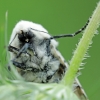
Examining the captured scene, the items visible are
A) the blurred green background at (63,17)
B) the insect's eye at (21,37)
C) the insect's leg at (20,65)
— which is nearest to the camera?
the insect's leg at (20,65)

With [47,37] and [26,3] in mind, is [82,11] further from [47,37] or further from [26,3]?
[47,37]

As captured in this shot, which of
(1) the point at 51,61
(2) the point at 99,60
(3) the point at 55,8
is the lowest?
(2) the point at 99,60

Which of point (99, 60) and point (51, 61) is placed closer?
point (51, 61)

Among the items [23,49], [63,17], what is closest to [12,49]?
[23,49]

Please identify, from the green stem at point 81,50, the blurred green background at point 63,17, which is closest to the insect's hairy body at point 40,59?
the green stem at point 81,50

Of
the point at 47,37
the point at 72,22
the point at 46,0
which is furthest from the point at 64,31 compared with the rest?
the point at 47,37

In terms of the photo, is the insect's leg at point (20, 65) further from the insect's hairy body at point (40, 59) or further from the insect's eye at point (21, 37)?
the insect's eye at point (21, 37)

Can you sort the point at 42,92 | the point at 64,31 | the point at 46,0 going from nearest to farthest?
the point at 42,92 < the point at 64,31 < the point at 46,0

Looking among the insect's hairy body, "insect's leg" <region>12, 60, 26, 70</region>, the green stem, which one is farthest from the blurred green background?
the green stem

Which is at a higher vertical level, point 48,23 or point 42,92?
point 42,92
